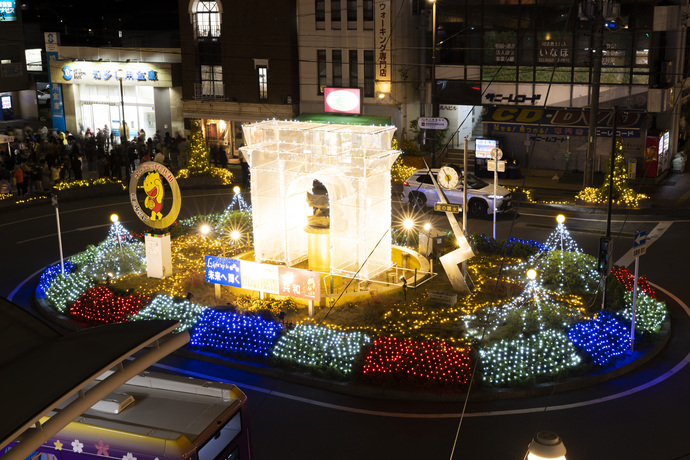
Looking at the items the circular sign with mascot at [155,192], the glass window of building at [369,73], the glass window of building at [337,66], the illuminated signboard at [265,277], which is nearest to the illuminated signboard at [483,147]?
the glass window of building at [369,73]

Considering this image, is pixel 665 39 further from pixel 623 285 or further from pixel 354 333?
pixel 354 333

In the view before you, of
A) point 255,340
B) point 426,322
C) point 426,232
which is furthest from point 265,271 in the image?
point 426,232

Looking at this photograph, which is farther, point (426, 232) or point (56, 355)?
point (426, 232)

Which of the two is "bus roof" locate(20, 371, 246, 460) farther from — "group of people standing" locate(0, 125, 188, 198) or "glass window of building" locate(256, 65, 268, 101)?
"glass window of building" locate(256, 65, 268, 101)

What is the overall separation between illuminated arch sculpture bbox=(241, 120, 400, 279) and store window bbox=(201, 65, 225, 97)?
2205 cm

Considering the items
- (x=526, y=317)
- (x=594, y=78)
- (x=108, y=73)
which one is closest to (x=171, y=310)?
(x=526, y=317)

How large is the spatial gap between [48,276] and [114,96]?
28227 millimetres

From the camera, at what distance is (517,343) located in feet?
50.3

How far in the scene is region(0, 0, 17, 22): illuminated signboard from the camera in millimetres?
48250

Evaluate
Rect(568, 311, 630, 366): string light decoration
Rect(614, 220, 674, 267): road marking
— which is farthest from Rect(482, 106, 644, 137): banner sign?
Rect(568, 311, 630, 366): string light decoration

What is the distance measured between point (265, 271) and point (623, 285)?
8.19 meters

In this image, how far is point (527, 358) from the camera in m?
15.1

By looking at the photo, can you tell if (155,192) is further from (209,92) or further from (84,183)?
(209,92)

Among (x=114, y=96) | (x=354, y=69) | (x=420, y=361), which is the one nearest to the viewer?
(x=420, y=361)
